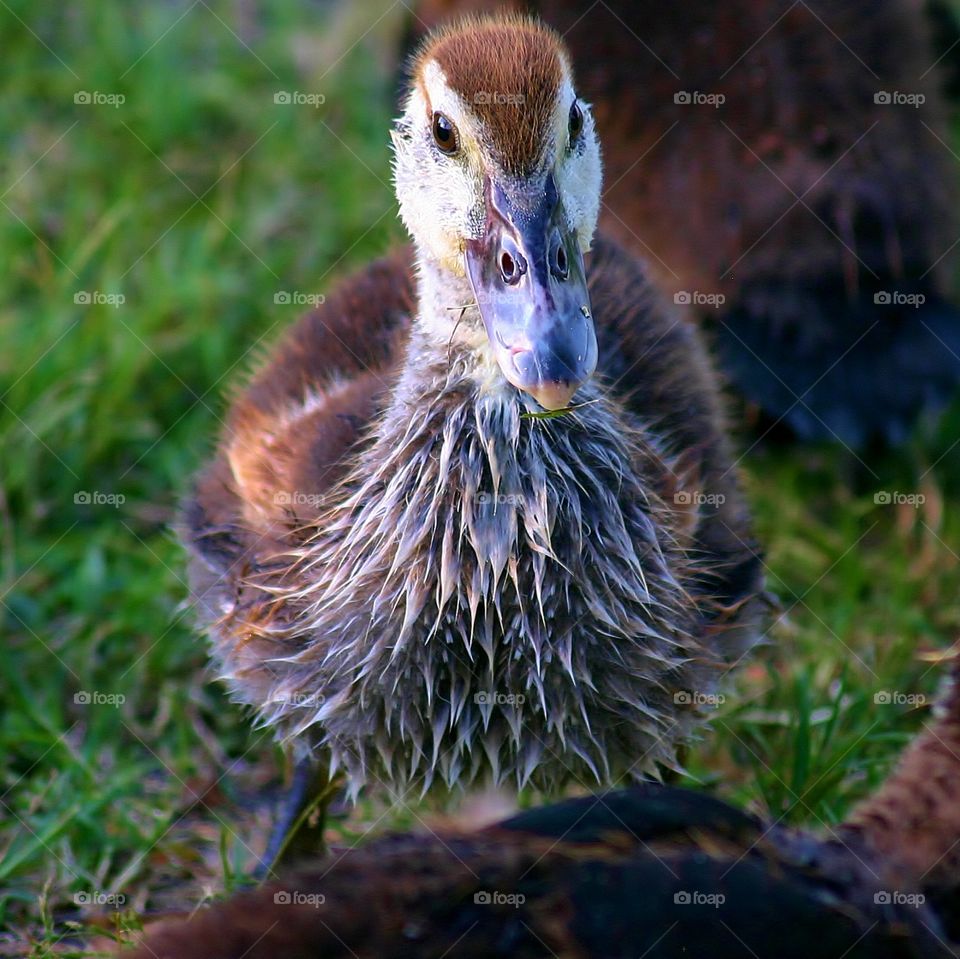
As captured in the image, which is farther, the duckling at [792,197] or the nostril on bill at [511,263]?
the duckling at [792,197]

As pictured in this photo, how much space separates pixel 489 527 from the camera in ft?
8.29

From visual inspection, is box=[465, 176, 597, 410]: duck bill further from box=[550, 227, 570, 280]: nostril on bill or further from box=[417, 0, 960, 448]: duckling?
box=[417, 0, 960, 448]: duckling

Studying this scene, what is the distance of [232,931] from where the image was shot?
2.11 meters

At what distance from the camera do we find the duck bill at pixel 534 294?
234cm

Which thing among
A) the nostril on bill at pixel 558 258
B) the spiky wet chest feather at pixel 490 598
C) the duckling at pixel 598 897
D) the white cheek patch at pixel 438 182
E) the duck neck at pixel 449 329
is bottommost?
the duckling at pixel 598 897

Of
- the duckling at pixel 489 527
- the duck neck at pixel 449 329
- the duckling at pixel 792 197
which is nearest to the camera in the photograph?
the duckling at pixel 489 527

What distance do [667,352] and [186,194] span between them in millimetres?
2365

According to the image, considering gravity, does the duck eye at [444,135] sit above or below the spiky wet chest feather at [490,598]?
above

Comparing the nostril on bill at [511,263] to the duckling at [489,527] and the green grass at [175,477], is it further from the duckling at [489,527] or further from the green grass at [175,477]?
the green grass at [175,477]

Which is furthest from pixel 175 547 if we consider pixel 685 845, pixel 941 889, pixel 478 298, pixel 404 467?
pixel 941 889

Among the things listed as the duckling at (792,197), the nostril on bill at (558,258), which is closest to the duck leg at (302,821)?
the nostril on bill at (558,258)

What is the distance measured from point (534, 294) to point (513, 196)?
0.61 ft

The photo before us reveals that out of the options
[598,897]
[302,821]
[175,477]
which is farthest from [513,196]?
[175,477]

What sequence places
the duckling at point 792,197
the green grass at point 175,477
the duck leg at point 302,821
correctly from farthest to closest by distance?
the duckling at point 792,197
the green grass at point 175,477
the duck leg at point 302,821
